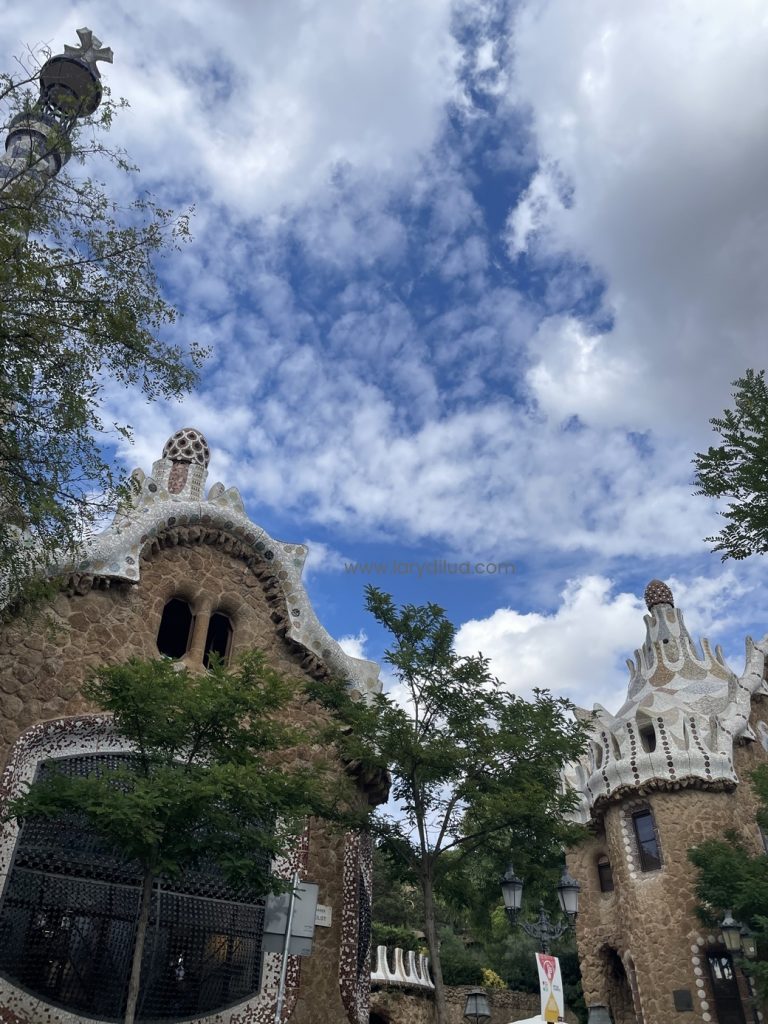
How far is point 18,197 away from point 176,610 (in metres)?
6.65

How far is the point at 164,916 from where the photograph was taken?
375 inches

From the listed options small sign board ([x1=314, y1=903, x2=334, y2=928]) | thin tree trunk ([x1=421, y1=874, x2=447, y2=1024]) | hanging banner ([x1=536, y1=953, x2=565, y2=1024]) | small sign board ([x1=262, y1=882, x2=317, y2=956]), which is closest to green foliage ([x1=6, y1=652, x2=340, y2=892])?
small sign board ([x1=262, y1=882, x2=317, y2=956])

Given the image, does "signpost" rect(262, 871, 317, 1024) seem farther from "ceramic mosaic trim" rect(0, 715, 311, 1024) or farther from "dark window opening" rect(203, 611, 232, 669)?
"dark window opening" rect(203, 611, 232, 669)

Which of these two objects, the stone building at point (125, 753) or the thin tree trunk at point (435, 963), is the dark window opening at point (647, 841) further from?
the thin tree trunk at point (435, 963)

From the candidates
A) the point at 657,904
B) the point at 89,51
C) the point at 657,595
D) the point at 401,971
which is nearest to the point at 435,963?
the point at 401,971

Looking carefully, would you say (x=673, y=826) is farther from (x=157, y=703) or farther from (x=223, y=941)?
(x=157, y=703)

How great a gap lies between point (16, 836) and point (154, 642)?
285 centimetres

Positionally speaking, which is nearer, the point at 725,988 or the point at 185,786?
the point at 185,786

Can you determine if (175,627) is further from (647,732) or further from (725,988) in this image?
(725,988)

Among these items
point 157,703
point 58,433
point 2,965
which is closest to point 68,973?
point 2,965

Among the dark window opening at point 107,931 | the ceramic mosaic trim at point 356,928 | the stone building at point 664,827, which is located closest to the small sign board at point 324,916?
the ceramic mosaic trim at point 356,928

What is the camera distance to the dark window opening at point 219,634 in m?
11.8

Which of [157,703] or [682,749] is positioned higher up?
[682,749]

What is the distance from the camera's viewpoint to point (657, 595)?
21953mm
